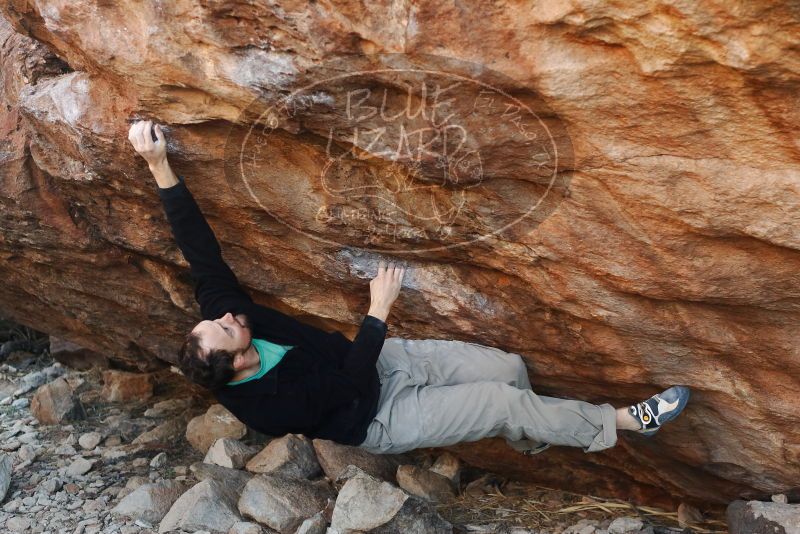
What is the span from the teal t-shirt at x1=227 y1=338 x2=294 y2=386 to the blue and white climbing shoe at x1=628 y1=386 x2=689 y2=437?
1673 millimetres

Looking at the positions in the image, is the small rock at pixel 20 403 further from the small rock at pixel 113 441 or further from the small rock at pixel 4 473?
the small rock at pixel 4 473

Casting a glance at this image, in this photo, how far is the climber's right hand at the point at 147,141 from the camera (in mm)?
3668

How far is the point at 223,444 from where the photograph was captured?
17.0 ft

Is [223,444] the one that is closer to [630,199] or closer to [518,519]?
[518,519]

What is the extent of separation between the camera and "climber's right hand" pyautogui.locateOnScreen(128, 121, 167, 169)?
12.0 feet

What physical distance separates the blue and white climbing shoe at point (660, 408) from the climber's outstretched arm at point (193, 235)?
1.94 m

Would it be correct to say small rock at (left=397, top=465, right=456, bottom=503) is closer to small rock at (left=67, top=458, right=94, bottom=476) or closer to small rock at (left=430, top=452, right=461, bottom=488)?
small rock at (left=430, top=452, right=461, bottom=488)

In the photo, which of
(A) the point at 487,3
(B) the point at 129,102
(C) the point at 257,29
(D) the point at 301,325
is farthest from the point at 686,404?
(B) the point at 129,102

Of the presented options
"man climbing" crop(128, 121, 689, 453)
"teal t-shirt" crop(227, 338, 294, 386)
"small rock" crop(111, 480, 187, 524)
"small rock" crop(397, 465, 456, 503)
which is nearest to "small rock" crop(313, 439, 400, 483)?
"small rock" crop(397, 465, 456, 503)

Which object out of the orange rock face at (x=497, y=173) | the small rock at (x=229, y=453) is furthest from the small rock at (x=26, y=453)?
the orange rock face at (x=497, y=173)

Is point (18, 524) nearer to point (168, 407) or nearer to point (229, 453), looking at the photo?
point (229, 453)

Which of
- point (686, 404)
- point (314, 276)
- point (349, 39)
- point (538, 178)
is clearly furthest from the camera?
point (314, 276)

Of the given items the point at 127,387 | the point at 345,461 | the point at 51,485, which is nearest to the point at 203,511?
the point at 345,461

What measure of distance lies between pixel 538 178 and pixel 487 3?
0.76m
